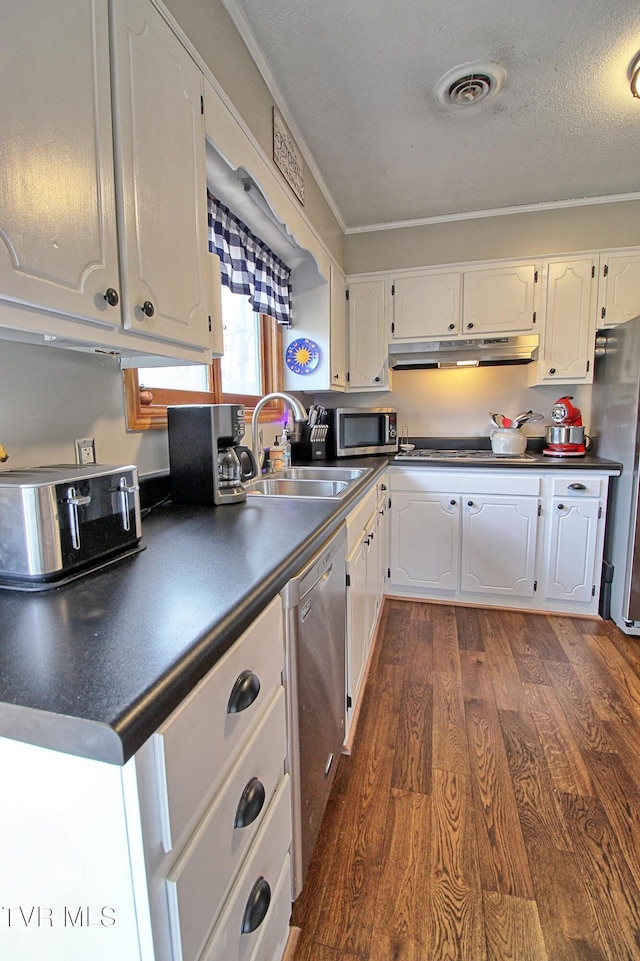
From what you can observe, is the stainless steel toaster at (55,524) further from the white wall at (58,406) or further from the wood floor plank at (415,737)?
the wood floor plank at (415,737)

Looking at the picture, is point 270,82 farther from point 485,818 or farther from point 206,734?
point 485,818

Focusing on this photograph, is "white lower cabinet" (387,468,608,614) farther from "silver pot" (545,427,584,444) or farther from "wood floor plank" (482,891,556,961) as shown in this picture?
"wood floor plank" (482,891,556,961)

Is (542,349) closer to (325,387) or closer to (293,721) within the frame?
(325,387)

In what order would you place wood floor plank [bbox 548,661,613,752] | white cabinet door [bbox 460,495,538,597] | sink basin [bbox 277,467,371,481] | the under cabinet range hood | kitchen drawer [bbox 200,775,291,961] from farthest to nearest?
the under cabinet range hood < white cabinet door [bbox 460,495,538,597] < sink basin [bbox 277,467,371,481] < wood floor plank [bbox 548,661,613,752] < kitchen drawer [bbox 200,775,291,961]

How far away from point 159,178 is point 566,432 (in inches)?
103

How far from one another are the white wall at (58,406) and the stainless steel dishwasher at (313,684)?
68 centimetres

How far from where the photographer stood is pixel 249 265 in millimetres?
2037

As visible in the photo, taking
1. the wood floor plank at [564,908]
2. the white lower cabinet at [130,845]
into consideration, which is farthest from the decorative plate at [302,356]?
the wood floor plank at [564,908]

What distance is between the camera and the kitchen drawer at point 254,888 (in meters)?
0.64

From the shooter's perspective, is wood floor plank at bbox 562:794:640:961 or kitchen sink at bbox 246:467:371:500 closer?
wood floor plank at bbox 562:794:640:961

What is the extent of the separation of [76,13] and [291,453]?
2.04 metres

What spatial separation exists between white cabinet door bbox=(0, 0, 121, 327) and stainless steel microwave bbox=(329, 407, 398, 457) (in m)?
1.94

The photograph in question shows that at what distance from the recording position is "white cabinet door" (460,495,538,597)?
258 cm

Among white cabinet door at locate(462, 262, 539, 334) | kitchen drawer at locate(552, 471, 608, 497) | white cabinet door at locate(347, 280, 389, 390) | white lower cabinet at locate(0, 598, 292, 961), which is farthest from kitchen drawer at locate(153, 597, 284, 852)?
white cabinet door at locate(462, 262, 539, 334)
